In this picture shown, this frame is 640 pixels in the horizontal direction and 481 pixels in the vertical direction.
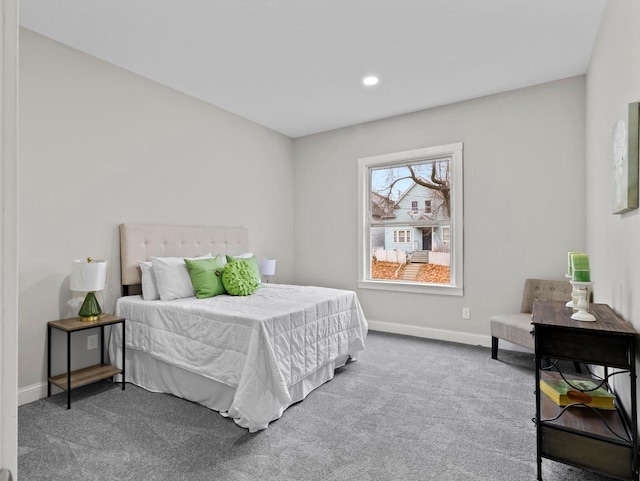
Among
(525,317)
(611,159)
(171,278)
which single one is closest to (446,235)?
(525,317)

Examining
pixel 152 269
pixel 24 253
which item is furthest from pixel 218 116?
pixel 24 253

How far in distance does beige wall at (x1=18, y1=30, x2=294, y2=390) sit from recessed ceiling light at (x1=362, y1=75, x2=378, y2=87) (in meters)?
1.74

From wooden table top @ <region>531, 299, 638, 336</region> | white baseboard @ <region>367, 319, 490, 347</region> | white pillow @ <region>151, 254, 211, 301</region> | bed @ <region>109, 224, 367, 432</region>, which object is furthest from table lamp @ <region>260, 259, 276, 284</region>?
wooden table top @ <region>531, 299, 638, 336</region>

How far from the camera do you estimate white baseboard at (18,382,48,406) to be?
2.64m

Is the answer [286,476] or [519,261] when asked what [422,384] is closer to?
[286,476]

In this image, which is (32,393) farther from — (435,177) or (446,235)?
(435,177)

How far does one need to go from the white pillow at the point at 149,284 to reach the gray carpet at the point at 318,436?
2.41 feet

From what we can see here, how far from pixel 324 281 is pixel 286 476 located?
3.42 m

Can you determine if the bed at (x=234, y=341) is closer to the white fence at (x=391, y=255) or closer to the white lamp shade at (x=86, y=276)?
the white lamp shade at (x=86, y=276)

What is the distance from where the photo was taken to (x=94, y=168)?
123 inches

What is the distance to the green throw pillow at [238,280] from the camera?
3328 millimetres

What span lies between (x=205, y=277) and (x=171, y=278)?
0.29 meters

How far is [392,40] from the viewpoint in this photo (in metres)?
2.89

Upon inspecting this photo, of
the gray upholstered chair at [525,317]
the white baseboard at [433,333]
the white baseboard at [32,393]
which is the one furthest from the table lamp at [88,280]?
the gray upholstered chair at [525,317]
